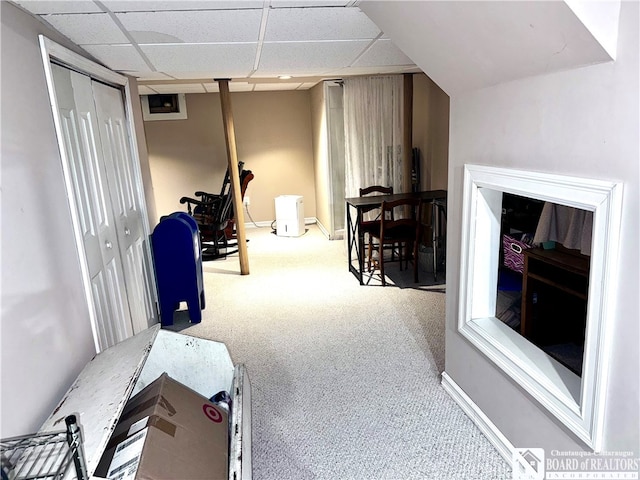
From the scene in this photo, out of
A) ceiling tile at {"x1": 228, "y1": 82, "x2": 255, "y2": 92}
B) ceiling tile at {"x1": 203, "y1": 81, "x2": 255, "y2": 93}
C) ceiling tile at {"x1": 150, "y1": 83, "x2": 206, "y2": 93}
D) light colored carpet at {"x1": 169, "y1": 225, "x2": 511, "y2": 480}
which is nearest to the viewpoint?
light colored carpet at {"x1": 169, "y1": 225, "x2": 511, "y2": 480}

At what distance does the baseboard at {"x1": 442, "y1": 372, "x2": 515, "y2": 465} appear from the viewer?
1932 millimetres

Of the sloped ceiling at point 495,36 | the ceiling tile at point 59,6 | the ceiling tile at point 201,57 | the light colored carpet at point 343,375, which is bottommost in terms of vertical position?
the light colored carpet at point 343,375

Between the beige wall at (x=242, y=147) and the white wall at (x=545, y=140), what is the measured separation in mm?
5109

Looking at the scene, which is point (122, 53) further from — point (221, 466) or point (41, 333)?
point (221, 466)

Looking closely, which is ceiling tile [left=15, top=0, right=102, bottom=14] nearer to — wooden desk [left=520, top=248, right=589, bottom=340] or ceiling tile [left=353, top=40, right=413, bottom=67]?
ceiling tile [left=353, top=40, right=413, bottom=67]

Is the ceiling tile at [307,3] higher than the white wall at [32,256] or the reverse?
higher

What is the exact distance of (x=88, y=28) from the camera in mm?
2061

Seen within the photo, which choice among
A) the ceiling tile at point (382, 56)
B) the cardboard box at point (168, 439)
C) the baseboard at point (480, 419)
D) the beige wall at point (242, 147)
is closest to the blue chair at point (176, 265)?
the cardboard box at point (168, 439)

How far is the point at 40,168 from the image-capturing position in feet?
5.60

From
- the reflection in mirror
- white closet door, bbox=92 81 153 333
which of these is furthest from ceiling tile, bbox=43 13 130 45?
the reflection in mirror

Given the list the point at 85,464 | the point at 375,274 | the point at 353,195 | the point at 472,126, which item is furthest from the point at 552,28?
the point at 353,195

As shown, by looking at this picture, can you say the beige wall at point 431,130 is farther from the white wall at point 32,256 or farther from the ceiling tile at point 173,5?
the white wall at point 32,256

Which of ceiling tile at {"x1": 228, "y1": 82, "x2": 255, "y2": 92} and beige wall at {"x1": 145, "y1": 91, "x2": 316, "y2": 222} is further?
beige wall at {"x1": 145, "y1": 91, "x2": 316, "y2": 222}

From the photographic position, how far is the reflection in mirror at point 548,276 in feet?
7.30
